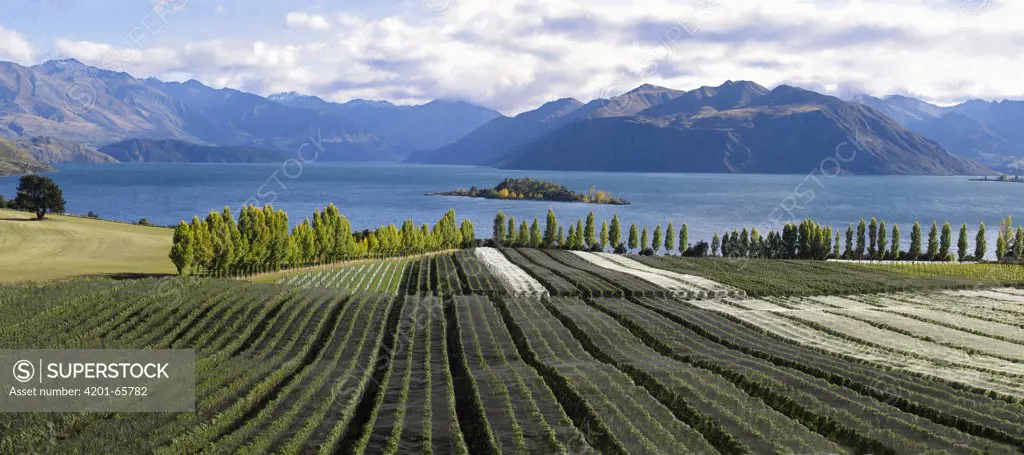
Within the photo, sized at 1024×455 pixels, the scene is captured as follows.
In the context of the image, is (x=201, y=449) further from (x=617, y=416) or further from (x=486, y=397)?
(x=617, y=416)

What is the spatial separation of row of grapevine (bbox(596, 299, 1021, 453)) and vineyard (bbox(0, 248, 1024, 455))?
116 millimetres

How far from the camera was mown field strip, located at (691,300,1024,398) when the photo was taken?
1368 inches

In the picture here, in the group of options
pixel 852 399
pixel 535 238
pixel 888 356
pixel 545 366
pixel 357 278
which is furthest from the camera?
pixel 535 238

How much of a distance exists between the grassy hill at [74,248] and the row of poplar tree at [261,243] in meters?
6.73

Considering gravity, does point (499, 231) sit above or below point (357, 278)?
above

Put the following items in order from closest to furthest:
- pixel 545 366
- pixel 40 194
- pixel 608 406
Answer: pixel 608 406 < pixel 545 366 < pixel 40 194

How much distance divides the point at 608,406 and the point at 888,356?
23.5 m

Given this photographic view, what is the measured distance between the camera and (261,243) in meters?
73.8

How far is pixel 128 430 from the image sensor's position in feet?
73.8

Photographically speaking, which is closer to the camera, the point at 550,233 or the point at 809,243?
the point at 809,243

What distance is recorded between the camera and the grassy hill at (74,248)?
6912 cm

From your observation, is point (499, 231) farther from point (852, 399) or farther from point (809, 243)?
point (852, 399)

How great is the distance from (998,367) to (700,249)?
84.2 m

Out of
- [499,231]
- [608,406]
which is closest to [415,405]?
[608,406]
